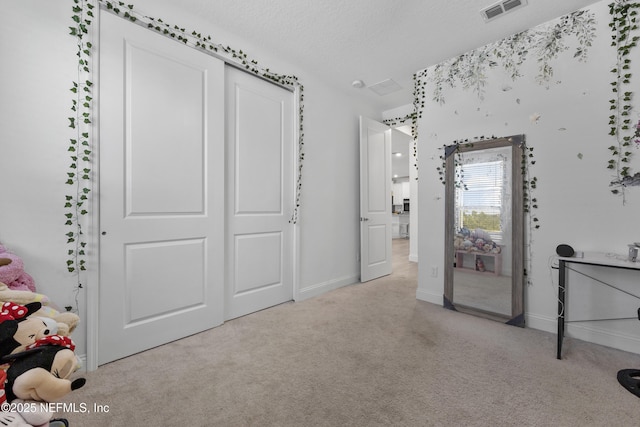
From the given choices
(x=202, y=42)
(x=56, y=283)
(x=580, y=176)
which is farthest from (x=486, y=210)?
(x=56, y=283)

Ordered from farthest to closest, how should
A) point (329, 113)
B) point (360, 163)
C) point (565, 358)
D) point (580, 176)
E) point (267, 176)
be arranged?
1. point (360, 163)
2. point (329, 113)
3. point (267, 176)
4. point (580, 176)
5. point (565, 358)

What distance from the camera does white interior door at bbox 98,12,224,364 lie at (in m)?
1.89

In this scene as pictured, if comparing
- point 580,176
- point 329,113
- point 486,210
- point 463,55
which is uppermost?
point 463,55

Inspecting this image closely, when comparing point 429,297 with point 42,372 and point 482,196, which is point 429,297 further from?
point 42,372

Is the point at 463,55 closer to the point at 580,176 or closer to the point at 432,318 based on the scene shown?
the point at 580,176

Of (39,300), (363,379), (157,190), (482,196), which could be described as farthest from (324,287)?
(39,300)

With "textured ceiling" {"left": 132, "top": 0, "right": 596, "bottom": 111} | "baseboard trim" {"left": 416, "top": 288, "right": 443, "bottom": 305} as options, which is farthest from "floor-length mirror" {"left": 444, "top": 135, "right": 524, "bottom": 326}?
"textured ceiling" {"left": 132, "top": 0, "right": 596, "bottom": 111}

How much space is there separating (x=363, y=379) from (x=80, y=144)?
2.33 metres

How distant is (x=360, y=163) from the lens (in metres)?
3.80

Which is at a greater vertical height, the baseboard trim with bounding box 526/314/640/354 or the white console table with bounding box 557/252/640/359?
the white console table with bounding box 557/252/640/359

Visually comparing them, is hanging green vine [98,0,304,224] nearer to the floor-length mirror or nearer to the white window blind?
the floor-length mirror

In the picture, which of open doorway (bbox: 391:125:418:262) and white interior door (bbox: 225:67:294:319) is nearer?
white interior door (bbox: 225:67:294:319)

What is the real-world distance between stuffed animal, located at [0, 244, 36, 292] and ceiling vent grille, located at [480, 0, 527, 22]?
3.55 m

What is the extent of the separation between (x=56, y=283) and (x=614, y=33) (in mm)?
4301
